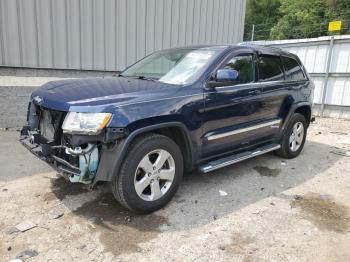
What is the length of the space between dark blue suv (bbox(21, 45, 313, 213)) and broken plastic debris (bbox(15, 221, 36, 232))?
61cm

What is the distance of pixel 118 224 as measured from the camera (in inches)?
122

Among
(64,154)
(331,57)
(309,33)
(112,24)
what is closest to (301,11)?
(309,33)

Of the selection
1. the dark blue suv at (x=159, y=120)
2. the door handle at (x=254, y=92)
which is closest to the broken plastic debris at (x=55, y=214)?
the dark blue suv at (x=159, y=120)

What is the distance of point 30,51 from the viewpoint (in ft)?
21.8

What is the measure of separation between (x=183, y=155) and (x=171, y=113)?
0.61 meters

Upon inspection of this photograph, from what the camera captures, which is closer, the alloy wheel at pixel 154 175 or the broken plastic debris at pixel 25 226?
the broken plastic debris at pixel 25 226

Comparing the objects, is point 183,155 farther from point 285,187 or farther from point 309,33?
point 309,33

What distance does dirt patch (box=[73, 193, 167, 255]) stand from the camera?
279cm

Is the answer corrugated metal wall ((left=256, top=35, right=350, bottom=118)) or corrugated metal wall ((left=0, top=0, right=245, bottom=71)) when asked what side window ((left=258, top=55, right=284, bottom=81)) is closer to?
corrugated metal wall ((left=0, top=0, right=245, bottom=71))

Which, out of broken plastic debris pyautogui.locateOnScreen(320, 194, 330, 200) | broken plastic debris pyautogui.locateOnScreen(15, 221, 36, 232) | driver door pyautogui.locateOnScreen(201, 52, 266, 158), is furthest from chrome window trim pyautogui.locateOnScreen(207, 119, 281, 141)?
broken plastic debris pyautogui.locateOnScreen(15, 221, 36, 232)

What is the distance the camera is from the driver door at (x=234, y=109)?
3643 millimetres

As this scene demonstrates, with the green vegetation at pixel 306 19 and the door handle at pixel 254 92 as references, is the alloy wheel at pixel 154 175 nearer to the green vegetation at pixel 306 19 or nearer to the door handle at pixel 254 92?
the door handle at pixel 254 92

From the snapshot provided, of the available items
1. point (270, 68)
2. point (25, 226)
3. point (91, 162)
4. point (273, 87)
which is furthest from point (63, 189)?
point (270, 68)

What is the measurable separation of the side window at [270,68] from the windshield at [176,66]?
914 mm
